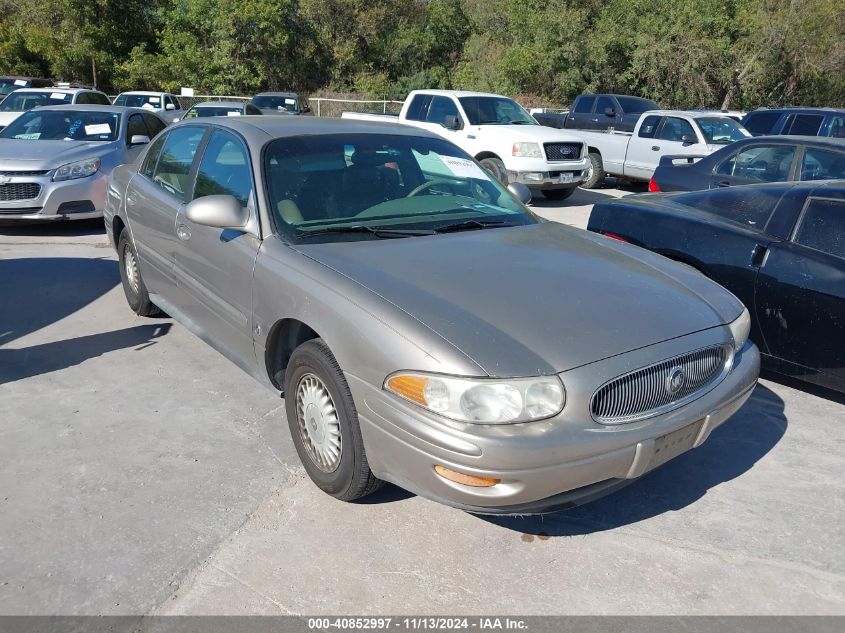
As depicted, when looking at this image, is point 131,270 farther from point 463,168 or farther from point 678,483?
point 678,483

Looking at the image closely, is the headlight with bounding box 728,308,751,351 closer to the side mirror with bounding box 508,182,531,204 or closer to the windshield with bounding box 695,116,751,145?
the side mirror with bounding box 508,182,531,204

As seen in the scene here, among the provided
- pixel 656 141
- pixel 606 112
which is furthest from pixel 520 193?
pixel 606 112

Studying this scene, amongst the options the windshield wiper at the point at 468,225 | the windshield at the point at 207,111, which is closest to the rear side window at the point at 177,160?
the windshield wiper at the point at 468,225

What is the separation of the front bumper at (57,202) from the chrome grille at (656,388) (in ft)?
26.3

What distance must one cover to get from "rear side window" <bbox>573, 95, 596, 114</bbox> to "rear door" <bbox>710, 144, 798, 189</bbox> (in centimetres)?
1040

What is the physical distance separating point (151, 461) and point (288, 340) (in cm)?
94

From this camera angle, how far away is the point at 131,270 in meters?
5.93

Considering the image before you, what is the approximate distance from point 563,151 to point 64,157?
7.59 meters

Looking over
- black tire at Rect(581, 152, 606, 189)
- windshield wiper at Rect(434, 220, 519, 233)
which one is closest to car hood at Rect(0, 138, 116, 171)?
windshield wiper at Rect(434, 220, 519, 233)

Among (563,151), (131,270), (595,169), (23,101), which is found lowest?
(595,169)

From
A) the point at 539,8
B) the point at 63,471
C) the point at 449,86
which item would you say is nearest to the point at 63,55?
the point at 449,86

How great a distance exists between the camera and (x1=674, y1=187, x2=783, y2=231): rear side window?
201 inches

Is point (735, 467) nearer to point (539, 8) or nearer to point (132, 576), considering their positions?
point (132, 576)

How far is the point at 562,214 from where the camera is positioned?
11.9 metres
